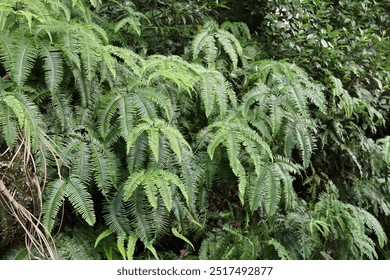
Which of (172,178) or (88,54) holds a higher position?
(88,54)

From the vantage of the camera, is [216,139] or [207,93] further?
[207,93]

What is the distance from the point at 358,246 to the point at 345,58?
1941mm

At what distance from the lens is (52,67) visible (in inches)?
119

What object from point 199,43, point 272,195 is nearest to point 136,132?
point 272,195

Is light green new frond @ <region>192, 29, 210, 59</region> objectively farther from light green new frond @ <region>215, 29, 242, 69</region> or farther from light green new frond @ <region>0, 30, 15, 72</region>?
light green new frond @ <region>0, 30, 15, 72</region>

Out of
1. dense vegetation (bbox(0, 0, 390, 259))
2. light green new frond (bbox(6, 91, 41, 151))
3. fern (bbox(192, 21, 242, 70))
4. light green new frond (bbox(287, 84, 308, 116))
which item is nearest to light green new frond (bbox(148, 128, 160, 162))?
dense vegetation (bbox(0, 0, 390, 259))

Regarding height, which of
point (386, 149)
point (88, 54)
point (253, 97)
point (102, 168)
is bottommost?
point (386, 149)

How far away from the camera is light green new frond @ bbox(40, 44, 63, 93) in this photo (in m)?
3.00

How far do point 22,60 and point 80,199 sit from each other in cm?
91

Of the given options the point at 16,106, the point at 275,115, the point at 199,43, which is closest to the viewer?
the point at 16,106

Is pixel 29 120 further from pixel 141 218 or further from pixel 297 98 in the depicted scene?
pixel 297 98

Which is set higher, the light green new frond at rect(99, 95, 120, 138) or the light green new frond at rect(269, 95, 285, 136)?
the light green new frond at rect(99, 95, 120, 138)

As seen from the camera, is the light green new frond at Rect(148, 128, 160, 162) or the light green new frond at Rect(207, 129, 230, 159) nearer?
the light green new frond at Rect(148, 128, 160, 162)
